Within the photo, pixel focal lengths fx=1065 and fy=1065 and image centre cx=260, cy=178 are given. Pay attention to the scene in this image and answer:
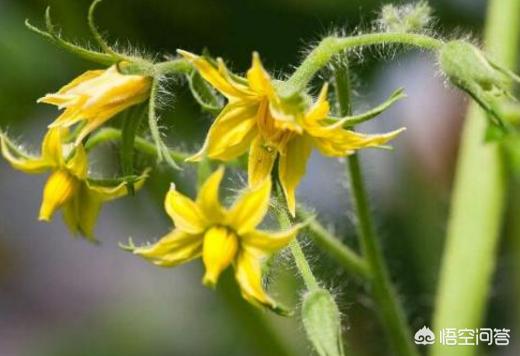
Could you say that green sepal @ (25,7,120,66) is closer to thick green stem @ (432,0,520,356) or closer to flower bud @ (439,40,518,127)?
flower bud @ (439,40,518,127)

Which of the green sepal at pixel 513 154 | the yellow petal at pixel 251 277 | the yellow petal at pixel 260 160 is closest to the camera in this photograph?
the yellow petal at pixel 251 277

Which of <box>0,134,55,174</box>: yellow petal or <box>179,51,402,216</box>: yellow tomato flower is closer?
<box>179,51,402,216</box>: yellow tomato flower

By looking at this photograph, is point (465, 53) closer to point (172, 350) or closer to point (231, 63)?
point (231, 63)

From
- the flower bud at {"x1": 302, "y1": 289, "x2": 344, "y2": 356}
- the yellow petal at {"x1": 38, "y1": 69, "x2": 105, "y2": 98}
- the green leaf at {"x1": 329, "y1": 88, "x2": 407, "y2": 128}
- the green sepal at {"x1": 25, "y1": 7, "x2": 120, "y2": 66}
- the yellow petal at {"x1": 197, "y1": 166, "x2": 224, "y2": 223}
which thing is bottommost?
the flower bud at {"x1": 302, "y1": 289, "x2": 344, "y2": 356}

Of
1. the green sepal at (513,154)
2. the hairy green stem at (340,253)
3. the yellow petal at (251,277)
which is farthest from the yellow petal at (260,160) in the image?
the green sepal at (513,154)

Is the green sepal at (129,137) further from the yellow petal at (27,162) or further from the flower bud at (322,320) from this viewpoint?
the flower bud at (322,320)

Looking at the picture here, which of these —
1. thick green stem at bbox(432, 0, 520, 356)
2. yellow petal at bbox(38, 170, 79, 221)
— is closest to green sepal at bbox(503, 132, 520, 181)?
thick green stem at bbox(432, 0, 520, 356)
